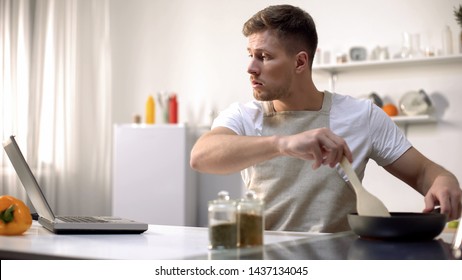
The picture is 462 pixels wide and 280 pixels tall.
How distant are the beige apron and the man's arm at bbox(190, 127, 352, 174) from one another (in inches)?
8.1

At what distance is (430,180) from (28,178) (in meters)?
1.18

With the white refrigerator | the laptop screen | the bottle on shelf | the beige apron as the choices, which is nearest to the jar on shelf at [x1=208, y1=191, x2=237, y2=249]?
the laptop screen

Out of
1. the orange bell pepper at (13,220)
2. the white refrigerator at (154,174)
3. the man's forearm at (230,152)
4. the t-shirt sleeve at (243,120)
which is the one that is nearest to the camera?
the orange bell pepper at (13,220)

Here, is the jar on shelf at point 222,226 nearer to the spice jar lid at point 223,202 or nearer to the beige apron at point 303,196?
the spice jar lid at point 223,202

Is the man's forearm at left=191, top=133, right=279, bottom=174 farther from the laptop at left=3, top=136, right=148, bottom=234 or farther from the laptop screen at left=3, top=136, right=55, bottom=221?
the laptop screen at left=3, top=136, right=55, bottom=221

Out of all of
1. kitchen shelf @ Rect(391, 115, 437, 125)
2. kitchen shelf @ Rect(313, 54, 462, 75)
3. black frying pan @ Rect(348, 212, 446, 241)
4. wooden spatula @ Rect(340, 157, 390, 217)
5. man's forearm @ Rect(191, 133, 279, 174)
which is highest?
kitchen shelf @ Rect(313, 54, 462, 75)

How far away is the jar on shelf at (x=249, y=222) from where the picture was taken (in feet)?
4.38

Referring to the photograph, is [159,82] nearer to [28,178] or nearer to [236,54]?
[236,54]

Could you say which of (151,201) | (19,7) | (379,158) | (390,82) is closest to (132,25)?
(19,7)

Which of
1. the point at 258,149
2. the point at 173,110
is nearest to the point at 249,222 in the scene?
the point at 258,149

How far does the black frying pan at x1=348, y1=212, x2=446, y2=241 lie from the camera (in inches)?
55.0

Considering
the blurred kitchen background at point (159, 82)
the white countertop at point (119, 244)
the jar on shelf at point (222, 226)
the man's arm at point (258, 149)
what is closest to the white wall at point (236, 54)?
the blurred kitchen background at point (159, 82)

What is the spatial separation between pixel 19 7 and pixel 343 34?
101 inches
